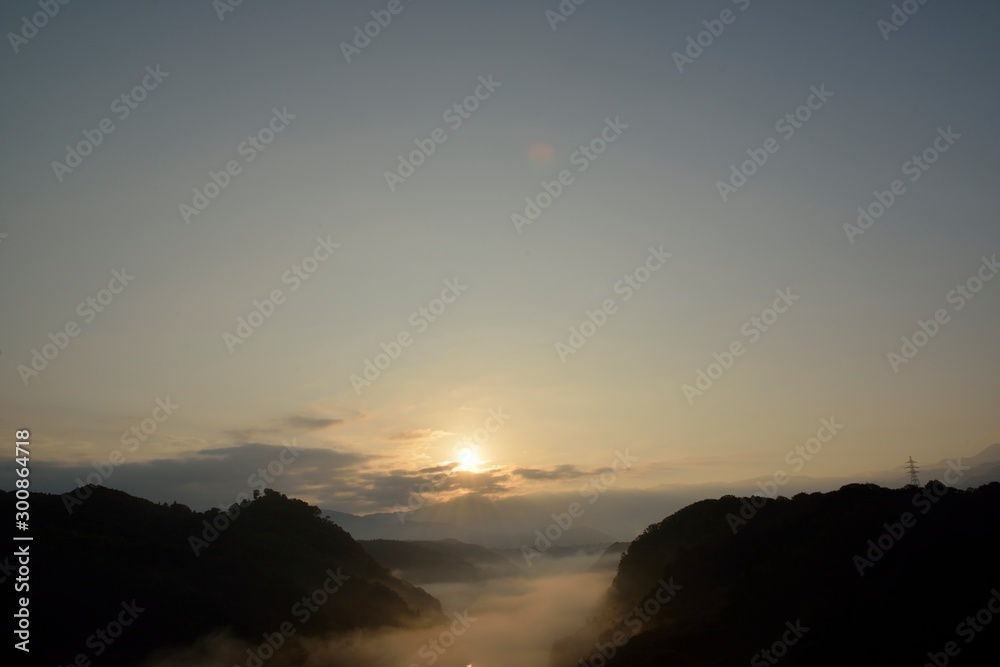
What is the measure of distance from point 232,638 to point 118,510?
30.4 metres

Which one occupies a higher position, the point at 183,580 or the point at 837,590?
the point at 183,580

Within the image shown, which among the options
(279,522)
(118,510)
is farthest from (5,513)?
(279,522)

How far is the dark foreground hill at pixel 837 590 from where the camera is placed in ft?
147

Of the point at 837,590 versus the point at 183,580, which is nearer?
the point at 837,590

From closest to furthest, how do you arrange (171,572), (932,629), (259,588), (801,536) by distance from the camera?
1. (932,629)
2. (801,536)
3. (171,572)
4. (259,588)

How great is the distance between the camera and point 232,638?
228 ft

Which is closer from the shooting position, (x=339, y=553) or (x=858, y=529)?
(x=858, y=529)

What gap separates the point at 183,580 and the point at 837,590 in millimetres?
69536

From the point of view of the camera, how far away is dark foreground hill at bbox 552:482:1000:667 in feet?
147

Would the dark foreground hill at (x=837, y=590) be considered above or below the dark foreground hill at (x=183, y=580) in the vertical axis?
below

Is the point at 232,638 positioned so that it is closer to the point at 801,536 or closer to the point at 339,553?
the point at 339,553

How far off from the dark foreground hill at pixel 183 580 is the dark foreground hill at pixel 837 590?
33.9m

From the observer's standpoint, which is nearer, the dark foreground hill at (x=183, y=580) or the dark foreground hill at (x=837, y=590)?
the dark foreground hill at (x=837, y=590)

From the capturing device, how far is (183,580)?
7462 cm
